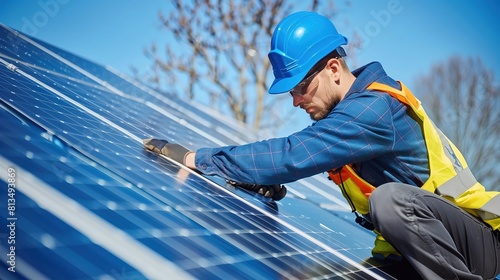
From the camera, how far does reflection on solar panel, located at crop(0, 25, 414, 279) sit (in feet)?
4.40

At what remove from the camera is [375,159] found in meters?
2.52

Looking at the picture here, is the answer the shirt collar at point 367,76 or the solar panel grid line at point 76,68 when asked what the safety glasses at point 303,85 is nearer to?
the shirt collar at point 367,76

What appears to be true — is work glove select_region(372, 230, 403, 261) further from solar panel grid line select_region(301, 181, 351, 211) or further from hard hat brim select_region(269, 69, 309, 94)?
solar panel grid line select_region(301, 181, 351, 211)

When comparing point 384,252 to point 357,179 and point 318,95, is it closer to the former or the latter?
point 357,179

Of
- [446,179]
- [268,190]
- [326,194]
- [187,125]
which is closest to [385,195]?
[446,179]

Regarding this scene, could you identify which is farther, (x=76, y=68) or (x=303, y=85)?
(x=76, y=68)

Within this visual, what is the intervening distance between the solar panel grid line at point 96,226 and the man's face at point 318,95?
1355mm

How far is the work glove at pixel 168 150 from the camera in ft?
9.03

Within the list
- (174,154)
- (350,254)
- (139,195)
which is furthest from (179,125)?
(139,195)

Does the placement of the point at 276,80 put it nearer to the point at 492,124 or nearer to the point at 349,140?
the point at 349,140

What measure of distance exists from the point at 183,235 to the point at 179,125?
2.77 metres

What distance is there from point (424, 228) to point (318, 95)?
79cm

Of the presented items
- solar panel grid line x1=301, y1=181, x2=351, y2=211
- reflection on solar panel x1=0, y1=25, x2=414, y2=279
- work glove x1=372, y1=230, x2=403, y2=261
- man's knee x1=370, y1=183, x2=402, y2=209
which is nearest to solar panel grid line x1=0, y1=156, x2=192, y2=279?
reflection on solar panel x1=0, y1=25, x2=414, y2=279

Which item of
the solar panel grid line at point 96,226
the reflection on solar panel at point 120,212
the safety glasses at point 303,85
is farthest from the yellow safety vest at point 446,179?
the solar panel grid line at point 96,226
